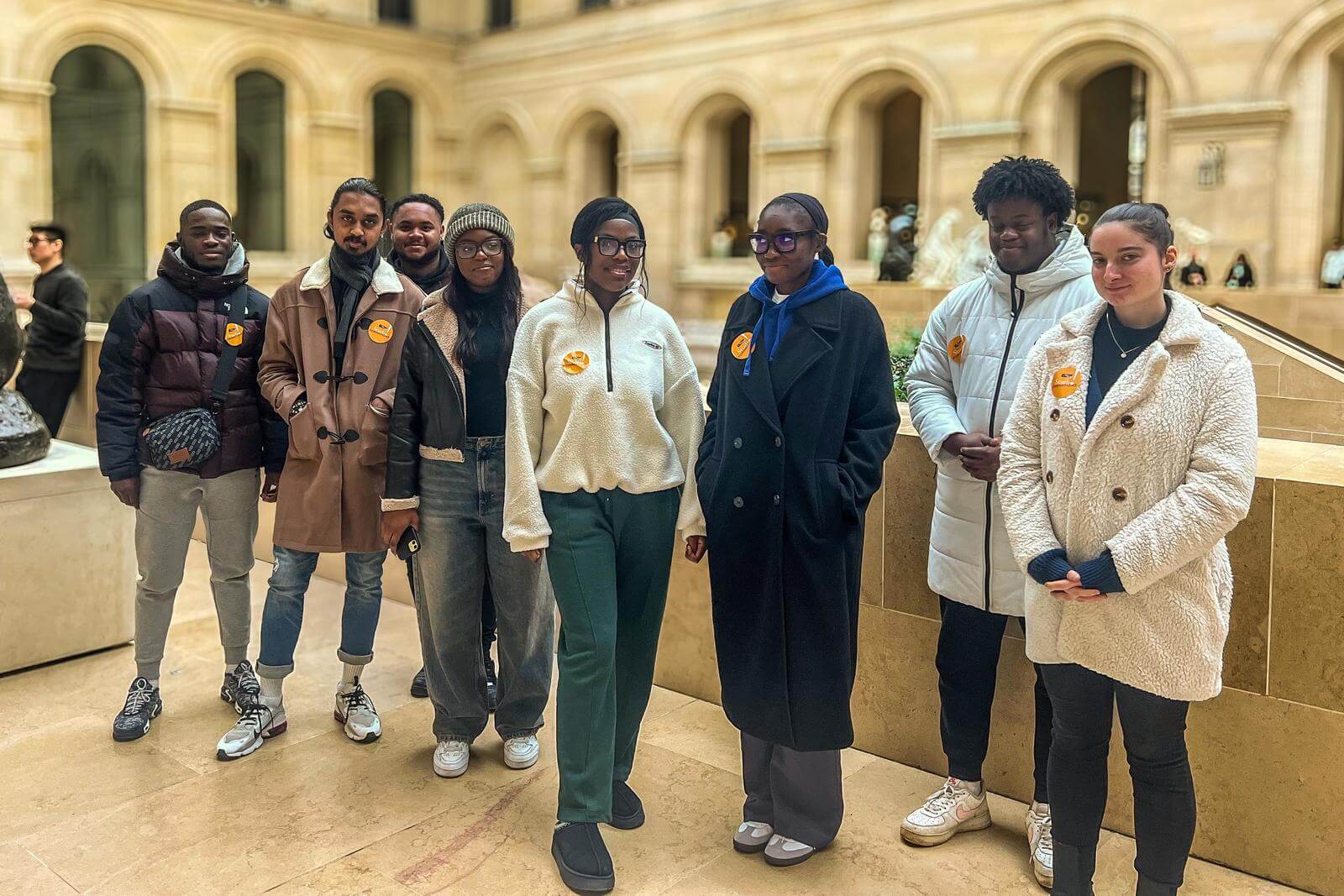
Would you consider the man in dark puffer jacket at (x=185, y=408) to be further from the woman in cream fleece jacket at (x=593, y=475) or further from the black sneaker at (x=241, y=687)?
the woman in cream fleece jacket at (x=593, y=475)

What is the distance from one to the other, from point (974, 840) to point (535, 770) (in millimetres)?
1579

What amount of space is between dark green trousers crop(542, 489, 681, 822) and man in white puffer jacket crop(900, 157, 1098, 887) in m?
0.90

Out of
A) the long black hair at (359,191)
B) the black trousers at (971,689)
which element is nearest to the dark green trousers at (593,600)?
the black trousers at (971,689)

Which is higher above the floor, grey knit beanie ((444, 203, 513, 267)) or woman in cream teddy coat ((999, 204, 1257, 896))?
grey knit beanie ((444, 203, 513, 267))

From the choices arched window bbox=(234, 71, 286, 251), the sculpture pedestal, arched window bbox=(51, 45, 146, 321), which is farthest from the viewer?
arched window bbox=(234, 71, 286, 251)

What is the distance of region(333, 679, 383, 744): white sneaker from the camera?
15.3 ft

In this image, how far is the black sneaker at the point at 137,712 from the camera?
4648 millimetres

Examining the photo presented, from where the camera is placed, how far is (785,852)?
3.67 metres

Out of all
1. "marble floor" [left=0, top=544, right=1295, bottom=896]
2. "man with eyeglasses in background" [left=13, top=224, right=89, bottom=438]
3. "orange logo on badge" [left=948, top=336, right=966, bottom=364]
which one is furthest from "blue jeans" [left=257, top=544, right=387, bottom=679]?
"man with eyeglasses in background" [left=13, top=224, right=89, bottom=438]

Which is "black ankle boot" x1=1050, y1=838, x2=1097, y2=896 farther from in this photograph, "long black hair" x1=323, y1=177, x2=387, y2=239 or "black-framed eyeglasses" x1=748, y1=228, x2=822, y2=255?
"long black hair" x1=323, y1=177, x2=387, y2=239

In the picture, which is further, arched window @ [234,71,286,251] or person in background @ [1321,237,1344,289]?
arched window @ [234,71,286,251]

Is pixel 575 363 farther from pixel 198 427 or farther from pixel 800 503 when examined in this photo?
pixel 198 427

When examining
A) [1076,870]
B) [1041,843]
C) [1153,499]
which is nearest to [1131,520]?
[1153,499]

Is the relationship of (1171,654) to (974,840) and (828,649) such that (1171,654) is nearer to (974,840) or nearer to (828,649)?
(828,649)
